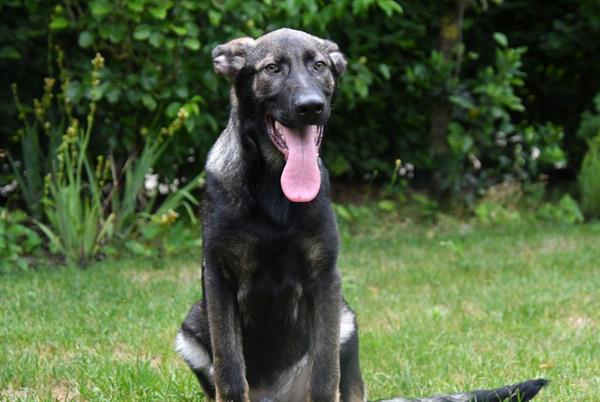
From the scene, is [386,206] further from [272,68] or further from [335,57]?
[272,68]

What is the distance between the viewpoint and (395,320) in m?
5.38

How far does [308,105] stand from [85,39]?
4.01 metres

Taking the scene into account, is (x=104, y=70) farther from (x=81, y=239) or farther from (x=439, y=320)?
(x=439, y=320)

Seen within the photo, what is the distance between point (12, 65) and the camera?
798 centimetres

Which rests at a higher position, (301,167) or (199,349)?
(301,167)

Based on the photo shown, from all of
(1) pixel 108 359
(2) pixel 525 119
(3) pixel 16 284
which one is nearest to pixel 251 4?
(3) pixel 16 284

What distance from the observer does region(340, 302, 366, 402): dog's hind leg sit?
12.5 ft

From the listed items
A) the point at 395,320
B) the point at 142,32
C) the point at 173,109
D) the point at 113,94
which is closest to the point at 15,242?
the point at 113,94

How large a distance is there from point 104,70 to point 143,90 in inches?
13.2

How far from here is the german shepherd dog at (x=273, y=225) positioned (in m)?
3.46

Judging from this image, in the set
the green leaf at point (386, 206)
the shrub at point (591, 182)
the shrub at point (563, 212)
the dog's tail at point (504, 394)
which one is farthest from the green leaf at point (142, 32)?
the shrub at point (591, 182)

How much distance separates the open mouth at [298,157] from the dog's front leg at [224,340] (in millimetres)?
445

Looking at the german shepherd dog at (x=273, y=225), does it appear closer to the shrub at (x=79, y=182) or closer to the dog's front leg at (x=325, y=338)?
the dog's front leg at (x=325, y=338)

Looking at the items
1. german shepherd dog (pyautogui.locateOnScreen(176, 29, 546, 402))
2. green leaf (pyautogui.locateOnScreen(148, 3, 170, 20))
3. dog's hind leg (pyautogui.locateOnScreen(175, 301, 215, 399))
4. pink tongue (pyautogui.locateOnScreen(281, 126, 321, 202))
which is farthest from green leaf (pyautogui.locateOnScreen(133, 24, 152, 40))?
pink tongue (pyautogui.locateOnScreen(281, 126, 321, 202))
